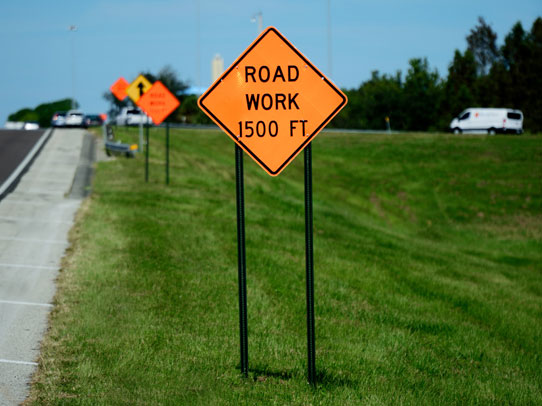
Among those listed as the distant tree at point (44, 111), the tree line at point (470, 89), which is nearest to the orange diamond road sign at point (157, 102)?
the tree line at point (470, 89)

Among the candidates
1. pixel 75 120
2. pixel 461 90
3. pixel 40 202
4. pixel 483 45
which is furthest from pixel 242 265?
pixel 483 45

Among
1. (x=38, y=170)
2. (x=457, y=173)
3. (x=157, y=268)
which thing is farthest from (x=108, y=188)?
(x=457, y=173)

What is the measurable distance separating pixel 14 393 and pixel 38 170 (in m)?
19.8

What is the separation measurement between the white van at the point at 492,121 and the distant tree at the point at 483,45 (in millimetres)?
43192

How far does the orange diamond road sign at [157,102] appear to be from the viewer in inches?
829

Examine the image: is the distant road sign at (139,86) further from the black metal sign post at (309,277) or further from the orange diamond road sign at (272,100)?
the black metal sign post at (309,277)

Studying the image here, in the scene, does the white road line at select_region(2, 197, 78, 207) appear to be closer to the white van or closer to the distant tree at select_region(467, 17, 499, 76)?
the white van

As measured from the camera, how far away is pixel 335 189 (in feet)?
111

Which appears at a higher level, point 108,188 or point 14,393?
point 108,188

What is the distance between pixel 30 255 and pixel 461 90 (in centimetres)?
6960

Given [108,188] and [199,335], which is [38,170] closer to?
[108,188]

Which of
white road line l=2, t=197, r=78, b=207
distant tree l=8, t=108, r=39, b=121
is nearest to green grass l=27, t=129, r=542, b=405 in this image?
white road line l=2, t=197, r=78, b=207

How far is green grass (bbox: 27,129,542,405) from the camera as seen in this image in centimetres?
A: 680

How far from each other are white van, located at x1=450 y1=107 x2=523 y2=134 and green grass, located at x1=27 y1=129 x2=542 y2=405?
27.7 metres
